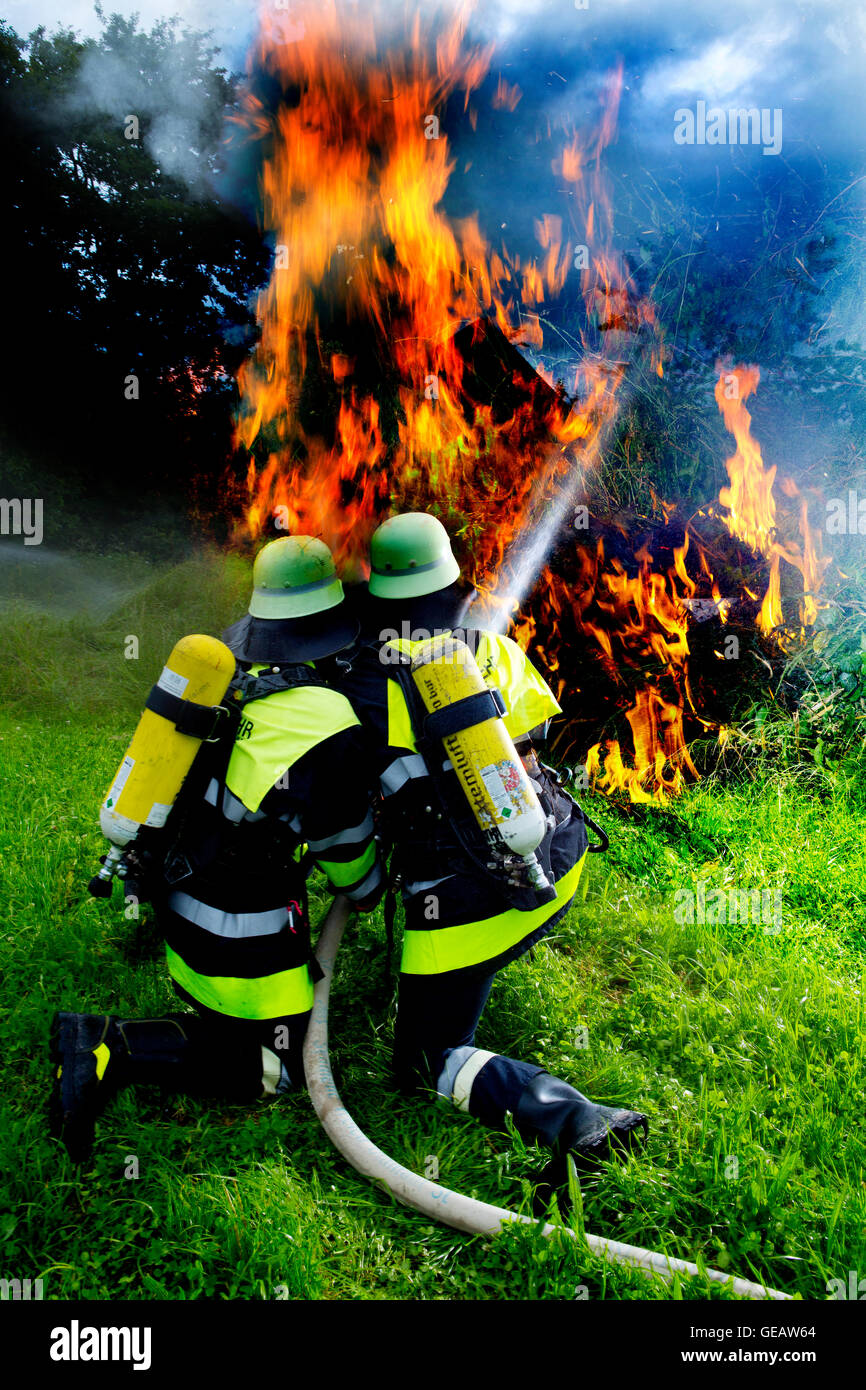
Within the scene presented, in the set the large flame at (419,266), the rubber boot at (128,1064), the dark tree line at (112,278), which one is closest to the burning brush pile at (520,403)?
the large flame at (419,266)

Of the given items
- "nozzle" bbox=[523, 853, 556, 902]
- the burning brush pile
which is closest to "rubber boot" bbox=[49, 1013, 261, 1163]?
"nozzle" bbox=[523, 853, 556, 902]

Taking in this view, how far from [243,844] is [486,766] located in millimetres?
937

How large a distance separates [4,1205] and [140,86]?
9.53 m

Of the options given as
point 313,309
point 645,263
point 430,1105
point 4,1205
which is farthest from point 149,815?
point 645,263

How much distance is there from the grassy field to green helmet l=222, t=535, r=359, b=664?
1.66m

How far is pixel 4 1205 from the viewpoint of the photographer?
2.50m

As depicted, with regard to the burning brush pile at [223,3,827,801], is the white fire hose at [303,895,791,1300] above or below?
below

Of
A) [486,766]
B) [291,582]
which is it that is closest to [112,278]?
[291,582]

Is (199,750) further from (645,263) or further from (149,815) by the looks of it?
(645,263)

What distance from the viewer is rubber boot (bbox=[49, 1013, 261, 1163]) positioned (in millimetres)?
2727

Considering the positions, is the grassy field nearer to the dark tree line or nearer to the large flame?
the large flame

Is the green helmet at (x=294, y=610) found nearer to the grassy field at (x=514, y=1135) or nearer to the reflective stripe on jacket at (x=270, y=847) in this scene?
the reflective stripe on jacket at (x=270, y=847)

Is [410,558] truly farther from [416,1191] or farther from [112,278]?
[112,278]

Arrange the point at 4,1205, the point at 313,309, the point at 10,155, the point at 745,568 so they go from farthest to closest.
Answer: the point at 10,155 < the point at 313,309 < the point at 745,568 < the point at 4,1205
